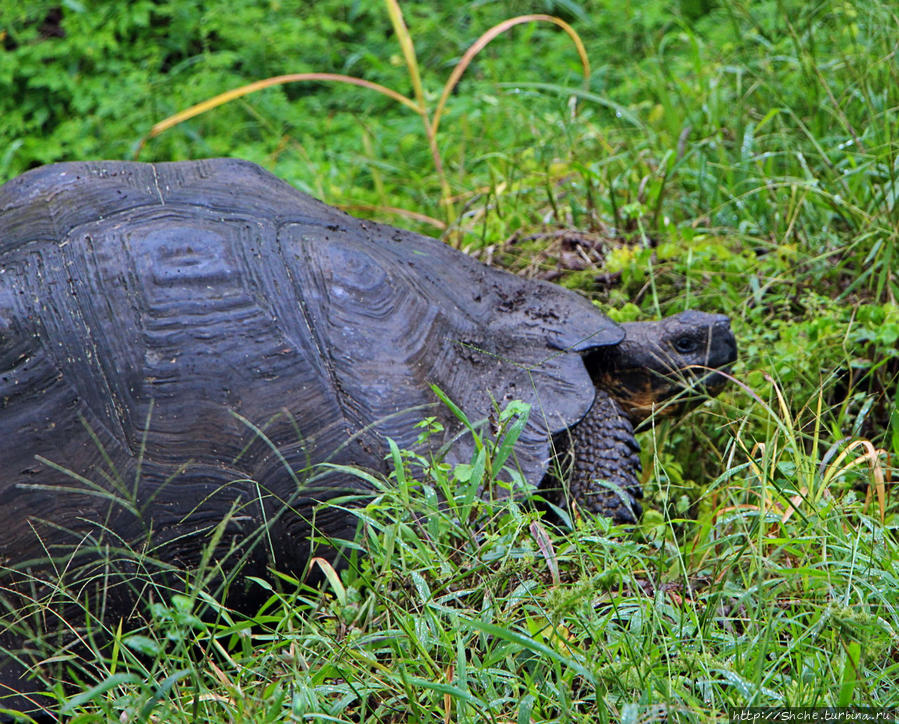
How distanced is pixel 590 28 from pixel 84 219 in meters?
4.71

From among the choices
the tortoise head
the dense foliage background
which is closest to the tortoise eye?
the tortoise head

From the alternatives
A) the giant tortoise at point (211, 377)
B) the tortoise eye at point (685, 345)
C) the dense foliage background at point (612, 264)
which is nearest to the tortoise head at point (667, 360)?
the tortoise eye at point (685, 345)

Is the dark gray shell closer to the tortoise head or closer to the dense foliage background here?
the dense foliage background

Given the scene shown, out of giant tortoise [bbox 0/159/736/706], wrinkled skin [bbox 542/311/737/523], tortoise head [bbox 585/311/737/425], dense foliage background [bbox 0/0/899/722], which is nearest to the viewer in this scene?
dense foliage background [bbox 0/0/899/722]

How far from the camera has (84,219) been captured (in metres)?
2.49

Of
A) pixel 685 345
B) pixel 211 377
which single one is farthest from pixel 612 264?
pixel 211 377

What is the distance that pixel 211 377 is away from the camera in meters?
2.32

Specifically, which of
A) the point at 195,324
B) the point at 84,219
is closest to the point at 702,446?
the point at 195,324

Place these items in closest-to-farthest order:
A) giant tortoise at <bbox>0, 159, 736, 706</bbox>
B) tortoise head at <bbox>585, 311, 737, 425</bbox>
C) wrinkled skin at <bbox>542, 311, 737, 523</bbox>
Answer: giant tortoise at <bbox>0, 159, 736, 706</bbox>, wrinkled skin at <bbox>542, 311, 737, 523</bbox>, tortoise head at <bbox>585, 311, 737, 425</bbox>

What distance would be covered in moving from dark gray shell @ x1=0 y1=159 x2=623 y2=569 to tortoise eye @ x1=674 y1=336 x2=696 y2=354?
1.92 ft

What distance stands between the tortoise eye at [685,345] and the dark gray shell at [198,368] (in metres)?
0.59

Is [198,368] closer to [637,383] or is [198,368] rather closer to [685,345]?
[637,383]

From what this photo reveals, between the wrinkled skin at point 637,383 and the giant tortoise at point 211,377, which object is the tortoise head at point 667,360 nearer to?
the wrinkled skin at point 637,383

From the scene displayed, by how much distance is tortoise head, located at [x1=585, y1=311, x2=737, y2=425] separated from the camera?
3059 mm
